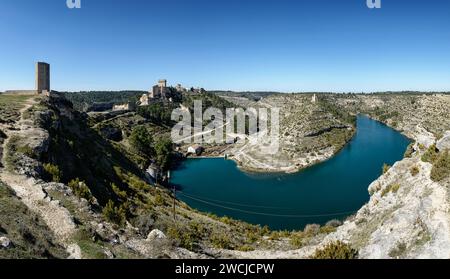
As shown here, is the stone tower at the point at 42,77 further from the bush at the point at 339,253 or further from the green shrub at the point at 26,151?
the bush at the point at 339,253

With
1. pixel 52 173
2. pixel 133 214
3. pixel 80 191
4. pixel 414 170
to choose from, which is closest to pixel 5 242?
pixel 80 191

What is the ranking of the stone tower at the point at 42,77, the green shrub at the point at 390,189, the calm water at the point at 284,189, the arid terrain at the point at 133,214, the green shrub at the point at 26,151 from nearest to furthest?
the arid terrain at the point at 133,214, the green shrub at the point at 390,189, the green shrub at the point at 26,151, the stone tower at the point at 42,77, the calm water at the point at 284,189

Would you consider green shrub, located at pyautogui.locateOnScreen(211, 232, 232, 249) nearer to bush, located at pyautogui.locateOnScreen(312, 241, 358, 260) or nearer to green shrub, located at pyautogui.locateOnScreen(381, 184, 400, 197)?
bush, located at pyautogui.locateOnScreen(312, 241, 358, 260)

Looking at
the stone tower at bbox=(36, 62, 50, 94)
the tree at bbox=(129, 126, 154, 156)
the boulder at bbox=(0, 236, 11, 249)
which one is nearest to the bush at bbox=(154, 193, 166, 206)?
the boulder at bbox=(0, 236, 11, 249)

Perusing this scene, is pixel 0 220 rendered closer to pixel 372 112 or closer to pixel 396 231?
pixel 396 231

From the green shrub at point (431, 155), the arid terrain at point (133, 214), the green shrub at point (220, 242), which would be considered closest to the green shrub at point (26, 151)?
the arid terrain at point (133, 214)
